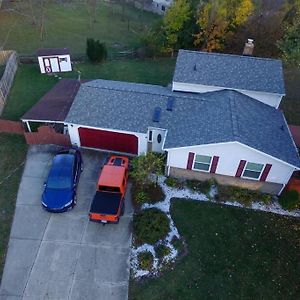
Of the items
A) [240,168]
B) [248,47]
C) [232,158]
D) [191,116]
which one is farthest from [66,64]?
[240,168]

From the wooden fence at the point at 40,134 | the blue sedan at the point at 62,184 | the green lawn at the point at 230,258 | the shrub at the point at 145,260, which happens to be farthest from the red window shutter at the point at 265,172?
the wooden fence at the point at 40,134

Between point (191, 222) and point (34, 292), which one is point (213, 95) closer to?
point (191, 222)

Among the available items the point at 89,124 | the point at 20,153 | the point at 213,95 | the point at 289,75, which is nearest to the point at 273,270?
the point at 213,95

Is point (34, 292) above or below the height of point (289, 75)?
below

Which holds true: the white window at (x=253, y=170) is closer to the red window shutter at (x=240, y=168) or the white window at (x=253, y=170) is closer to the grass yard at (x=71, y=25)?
the red window shutter at (x=240, y=168)

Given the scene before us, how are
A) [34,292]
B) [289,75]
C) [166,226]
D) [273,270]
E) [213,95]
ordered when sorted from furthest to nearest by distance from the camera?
[289,75], [213,95], [166,226], [273,270], [34,292]

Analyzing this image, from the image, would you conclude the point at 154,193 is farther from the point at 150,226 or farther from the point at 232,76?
the point at 232,76
